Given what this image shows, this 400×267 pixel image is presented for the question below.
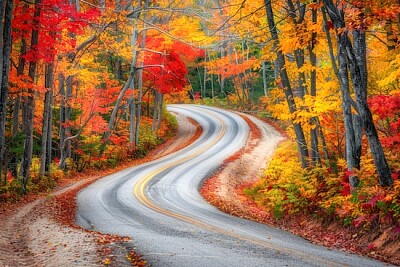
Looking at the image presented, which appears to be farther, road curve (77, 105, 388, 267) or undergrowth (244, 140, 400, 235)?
undergrowth (244, 140, 400, 235)

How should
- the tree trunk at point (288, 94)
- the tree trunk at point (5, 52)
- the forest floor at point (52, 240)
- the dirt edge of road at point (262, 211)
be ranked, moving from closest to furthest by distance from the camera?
the forest floor at point (52, 240)
the dirt edge of road at point (262, 211)
the tree trunk at point (5, 52)
the tree trunk at point (288, 94)

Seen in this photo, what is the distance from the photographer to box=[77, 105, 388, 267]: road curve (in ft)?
23.8

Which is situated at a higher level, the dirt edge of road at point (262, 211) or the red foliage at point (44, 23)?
the red foliage at point (44, 23)

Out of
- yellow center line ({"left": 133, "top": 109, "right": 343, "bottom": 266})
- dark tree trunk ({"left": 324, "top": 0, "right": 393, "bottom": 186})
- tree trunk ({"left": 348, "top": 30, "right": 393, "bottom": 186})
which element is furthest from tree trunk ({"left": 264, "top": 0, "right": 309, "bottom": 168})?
yellow center line ({"left": 133, "top": 109, "right": 343, "bottom": 266})

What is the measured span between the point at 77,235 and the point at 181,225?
287 cm

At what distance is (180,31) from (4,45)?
21304 mm

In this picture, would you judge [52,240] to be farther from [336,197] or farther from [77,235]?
[336,197]

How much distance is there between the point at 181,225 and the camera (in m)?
10.7

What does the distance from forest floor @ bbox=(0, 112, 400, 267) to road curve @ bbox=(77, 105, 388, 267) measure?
21.3 inches

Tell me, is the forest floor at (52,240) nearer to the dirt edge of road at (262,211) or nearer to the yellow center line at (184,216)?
the yellow center line at (184,216)

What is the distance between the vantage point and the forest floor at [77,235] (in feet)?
23.9

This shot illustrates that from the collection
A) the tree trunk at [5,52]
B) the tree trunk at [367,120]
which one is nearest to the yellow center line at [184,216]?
the tree trunk at [367,120]

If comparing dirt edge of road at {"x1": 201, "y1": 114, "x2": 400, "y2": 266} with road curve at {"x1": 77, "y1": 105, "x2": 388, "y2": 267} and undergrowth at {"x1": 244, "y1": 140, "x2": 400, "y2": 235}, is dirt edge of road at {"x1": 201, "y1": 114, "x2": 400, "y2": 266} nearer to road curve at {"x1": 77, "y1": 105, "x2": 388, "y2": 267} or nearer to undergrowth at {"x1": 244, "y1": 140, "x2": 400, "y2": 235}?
Answer: undergrowth at {"x1": 244, "y1": 140, "x2": 400, "y2": 235}

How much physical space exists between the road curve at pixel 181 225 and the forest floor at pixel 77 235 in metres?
0.54
